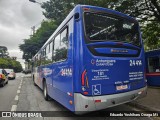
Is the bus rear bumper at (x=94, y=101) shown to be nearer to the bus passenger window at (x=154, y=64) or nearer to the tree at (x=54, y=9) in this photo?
the bus passenger window at (x=154, y=64)

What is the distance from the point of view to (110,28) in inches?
222

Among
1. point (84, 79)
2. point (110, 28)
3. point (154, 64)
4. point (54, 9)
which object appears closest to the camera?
point (84, 79)

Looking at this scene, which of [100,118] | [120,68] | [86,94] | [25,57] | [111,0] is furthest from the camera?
[25,57]

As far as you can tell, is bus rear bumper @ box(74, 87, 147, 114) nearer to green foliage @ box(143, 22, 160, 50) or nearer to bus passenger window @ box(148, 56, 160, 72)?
bus passenger window @ box(148, 56, 160, 72)

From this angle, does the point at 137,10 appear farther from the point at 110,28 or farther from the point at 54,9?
the point at 54,9

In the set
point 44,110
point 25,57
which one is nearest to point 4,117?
point 44,110

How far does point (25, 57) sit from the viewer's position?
41.3 m

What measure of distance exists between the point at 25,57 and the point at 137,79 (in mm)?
37713

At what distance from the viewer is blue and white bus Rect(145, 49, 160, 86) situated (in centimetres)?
1268

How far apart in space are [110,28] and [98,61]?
1.14 m

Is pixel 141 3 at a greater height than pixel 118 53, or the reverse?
pixel 141 3

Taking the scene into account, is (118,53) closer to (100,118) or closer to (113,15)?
(113,15)

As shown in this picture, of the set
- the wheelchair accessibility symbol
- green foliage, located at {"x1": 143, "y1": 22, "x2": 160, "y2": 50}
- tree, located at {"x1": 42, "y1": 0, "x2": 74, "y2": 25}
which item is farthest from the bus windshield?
tree, located at {"x1": 42, "y1": 0, "x2": 74, "y2": 25}

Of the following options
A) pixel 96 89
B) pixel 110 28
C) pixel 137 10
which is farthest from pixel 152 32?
pixel 96 89
